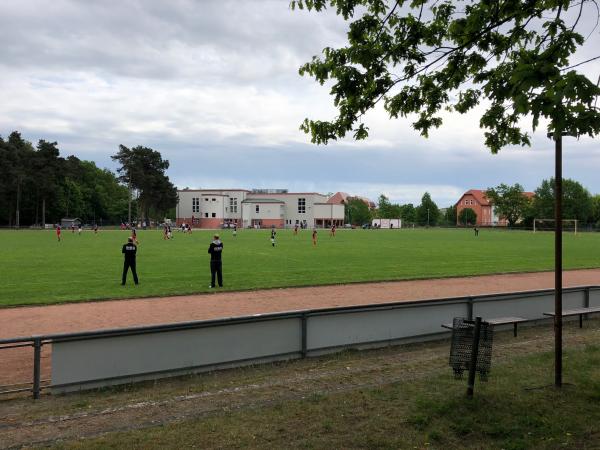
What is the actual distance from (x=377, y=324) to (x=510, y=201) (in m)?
128

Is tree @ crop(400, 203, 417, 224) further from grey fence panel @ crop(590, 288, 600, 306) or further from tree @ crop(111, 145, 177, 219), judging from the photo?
grey fence panel @ crop(590, 288, 600, 306)

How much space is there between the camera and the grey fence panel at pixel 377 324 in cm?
872

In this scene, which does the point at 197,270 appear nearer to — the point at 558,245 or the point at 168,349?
the point at 168,349

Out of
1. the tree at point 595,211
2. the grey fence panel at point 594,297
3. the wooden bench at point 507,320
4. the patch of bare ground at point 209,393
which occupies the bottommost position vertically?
the patch of bare ground at point 209,393

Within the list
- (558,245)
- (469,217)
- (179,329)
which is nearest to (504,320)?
(558,245)

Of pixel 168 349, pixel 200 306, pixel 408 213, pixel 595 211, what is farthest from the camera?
pixel 408 213

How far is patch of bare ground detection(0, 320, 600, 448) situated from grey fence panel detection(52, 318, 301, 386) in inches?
8.7

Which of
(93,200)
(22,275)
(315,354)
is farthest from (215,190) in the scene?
(315,354)

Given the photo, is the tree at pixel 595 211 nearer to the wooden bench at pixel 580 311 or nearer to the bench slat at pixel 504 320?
the wooden bench at pixel 580 311

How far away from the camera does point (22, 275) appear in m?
19.9

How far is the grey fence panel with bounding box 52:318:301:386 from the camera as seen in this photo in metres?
6.85

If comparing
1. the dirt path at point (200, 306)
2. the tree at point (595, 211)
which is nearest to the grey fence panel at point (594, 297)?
the dirt path at point (200, 306)

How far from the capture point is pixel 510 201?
127000 millimetres

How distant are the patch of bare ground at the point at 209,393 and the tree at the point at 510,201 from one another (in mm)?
126962
